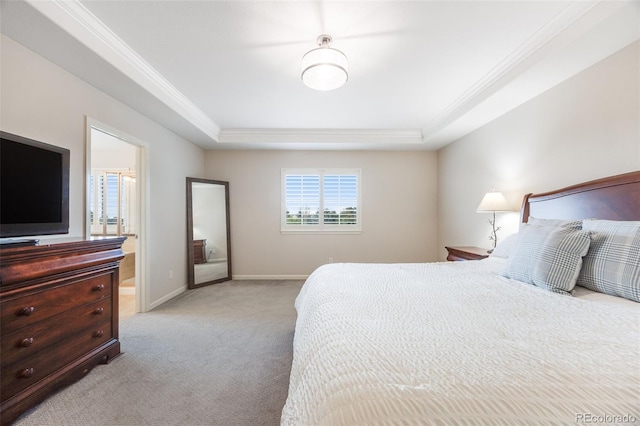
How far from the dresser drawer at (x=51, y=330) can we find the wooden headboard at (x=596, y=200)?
3.77 meters

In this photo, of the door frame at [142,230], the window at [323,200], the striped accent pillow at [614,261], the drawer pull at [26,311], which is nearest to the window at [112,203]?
the door frame at [142,230]

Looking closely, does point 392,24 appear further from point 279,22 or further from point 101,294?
point 101,294

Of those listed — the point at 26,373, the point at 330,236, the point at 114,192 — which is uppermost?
the point at 114,192

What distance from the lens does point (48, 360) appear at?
1696mm

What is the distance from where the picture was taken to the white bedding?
2.22ft

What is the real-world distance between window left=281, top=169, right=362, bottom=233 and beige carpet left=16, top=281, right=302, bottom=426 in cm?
201

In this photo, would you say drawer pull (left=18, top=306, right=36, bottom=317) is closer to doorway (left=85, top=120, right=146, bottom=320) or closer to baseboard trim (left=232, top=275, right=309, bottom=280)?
doorway (left=85, top=120, right=146, bottom=320)

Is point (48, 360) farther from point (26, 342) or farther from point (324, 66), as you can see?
point (324, 66)

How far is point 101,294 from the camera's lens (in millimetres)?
2127

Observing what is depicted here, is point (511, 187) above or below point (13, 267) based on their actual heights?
above

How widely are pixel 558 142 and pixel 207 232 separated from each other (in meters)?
4.67

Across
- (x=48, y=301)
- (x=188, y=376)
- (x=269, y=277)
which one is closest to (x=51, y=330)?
(x=48, y=301)

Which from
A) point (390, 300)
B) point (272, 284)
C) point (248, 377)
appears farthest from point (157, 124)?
point (390, 300)

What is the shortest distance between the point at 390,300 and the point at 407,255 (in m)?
3.80
